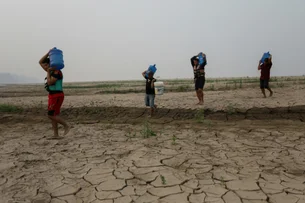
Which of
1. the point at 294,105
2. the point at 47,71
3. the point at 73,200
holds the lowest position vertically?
the point at 73,200

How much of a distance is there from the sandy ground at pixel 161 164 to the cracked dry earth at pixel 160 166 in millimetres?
10

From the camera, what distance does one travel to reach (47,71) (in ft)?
15.9

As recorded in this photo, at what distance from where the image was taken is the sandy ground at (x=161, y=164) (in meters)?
2.79

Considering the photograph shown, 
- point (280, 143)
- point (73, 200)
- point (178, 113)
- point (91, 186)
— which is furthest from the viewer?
point (178, 113)

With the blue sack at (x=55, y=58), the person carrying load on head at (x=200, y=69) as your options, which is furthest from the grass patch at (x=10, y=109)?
the person carrying load on head at (x=200, y=69)

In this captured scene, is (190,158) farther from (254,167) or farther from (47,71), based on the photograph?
(47,71)

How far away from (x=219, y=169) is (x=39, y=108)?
25.5 ft

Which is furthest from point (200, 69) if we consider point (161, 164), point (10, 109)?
point (10, 109)

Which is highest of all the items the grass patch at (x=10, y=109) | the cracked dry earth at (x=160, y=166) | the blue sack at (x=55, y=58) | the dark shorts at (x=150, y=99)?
the blue sack at (x=55, y=58)

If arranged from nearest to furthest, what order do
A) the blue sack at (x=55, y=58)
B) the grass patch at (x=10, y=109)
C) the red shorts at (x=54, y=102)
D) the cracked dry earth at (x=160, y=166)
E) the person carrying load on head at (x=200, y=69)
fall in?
Result: the cracked dry earth at (x=160, y=166) < the blue sack at (x=55, y=58) < the red shorts at (x=54, y=102) < the person carrying load on head at (x=200, y=69) < the grass patch at (x=10, y=109)

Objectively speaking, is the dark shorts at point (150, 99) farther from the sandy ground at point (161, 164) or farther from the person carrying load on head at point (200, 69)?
the person carrying load on head at point (200, 69)

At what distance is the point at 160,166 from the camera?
3.56m

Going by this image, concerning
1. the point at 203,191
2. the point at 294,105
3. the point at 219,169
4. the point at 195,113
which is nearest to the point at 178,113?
the point at 195,113

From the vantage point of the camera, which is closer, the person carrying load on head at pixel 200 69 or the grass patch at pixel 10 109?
the person carrying load on head at pixel 200 69
